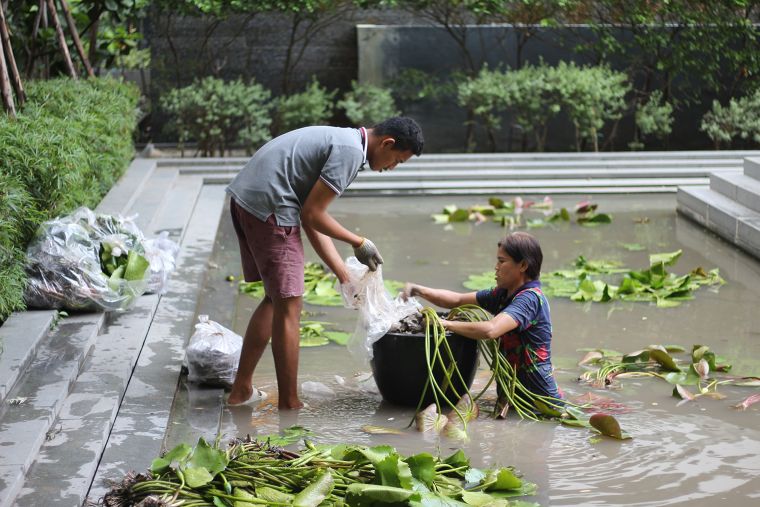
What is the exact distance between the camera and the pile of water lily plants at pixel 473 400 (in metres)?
4.86

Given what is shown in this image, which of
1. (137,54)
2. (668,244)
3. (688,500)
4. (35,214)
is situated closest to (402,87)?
(137,54)

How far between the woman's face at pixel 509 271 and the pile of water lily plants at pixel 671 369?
0.93 metres

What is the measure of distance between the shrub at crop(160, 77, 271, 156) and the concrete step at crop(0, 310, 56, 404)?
8.33m

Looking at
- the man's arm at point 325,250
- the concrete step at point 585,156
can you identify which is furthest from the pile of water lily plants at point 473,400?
the concrete step at point 585,156

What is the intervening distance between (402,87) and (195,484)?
1170 cm

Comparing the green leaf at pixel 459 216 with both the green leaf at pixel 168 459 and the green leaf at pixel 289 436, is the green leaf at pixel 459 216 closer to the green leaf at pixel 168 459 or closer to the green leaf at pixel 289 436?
the green leaf at pixel 289 436

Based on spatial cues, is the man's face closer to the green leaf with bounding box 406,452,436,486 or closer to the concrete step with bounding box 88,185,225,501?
the concrete step with bounding box 88,185,225,501

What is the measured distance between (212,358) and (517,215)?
6.16 m

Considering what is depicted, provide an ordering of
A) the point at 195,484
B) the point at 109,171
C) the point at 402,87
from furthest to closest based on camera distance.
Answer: the point at 402,87 < the point at 109,171 < the point at 195,484

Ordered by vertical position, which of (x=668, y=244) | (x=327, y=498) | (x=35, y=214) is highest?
(x=35, y=214)

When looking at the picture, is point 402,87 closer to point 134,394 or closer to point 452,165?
point 452,165

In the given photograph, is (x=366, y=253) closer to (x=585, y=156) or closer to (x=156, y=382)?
(x=156, y=382)

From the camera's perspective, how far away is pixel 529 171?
13.5 m

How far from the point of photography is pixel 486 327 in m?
4.87
